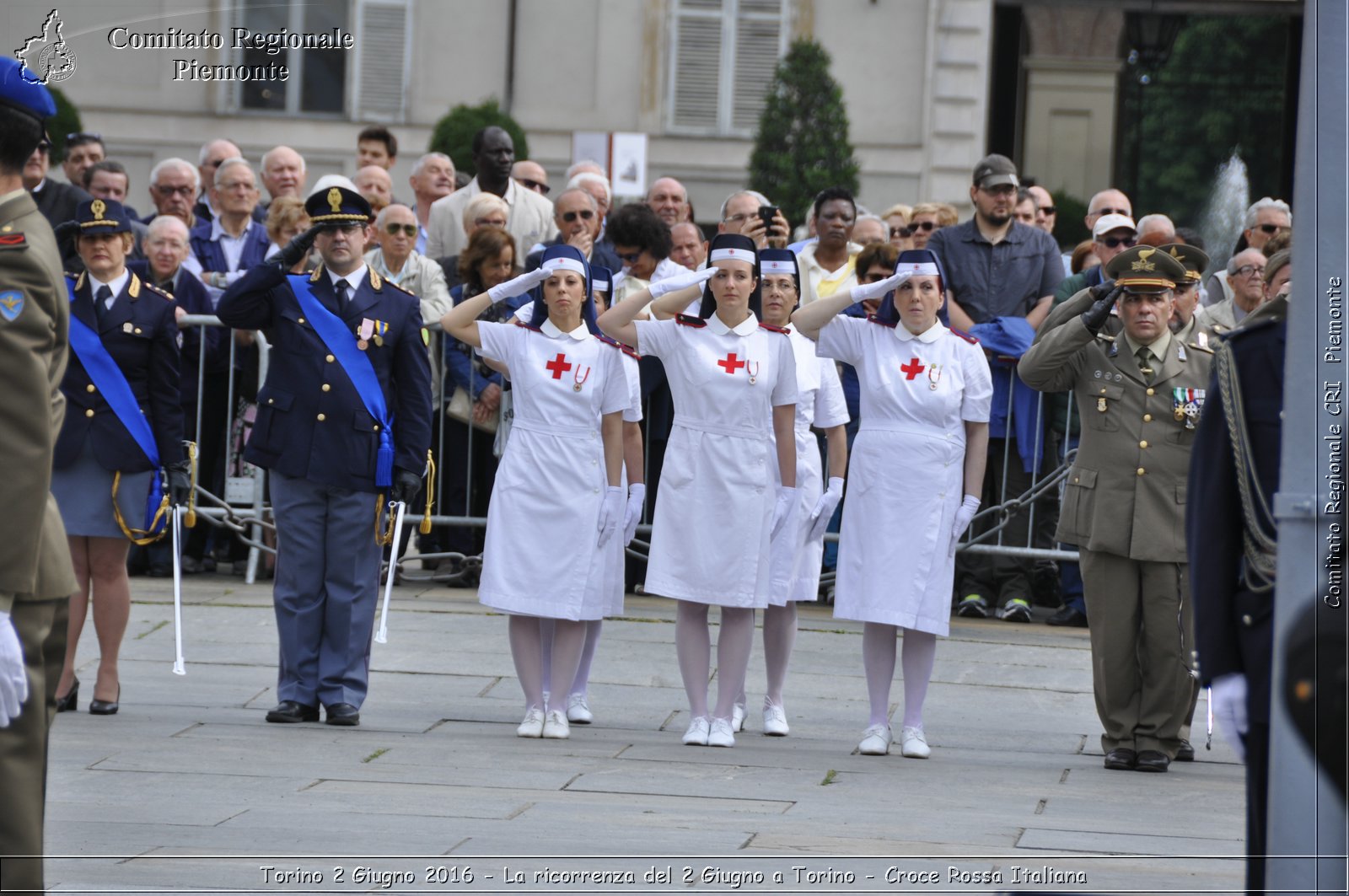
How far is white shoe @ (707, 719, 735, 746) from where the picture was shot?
8164mm

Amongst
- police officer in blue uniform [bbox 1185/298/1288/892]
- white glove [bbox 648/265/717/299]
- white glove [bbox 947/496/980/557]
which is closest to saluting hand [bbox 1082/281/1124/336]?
white glove [bbox 947/496/980/557]

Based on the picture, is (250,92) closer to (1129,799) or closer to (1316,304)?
(1129,799)

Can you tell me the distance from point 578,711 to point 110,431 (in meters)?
→ 2.26

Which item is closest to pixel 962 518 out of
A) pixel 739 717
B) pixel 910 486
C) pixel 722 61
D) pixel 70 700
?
pixel 910 486

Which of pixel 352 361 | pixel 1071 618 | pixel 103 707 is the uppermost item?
pixel 352 361

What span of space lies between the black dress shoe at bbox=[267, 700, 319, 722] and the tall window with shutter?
49.7 ft

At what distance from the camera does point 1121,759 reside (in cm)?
810

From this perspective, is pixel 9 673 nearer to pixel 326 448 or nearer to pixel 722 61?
pixel 326 448

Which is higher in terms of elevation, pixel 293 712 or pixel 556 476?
pixel 556 476

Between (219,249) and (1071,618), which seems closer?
(1071,618)

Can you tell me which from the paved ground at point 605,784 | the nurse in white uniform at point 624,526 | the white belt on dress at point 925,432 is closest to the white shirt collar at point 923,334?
the white belt on dress at point 925,432

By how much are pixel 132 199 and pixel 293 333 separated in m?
13.4

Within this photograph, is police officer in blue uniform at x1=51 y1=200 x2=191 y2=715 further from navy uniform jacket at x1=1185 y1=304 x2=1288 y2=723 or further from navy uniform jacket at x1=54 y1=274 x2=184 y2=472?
navy uniform jacket at x1=1185 y1=304 x2=1288 y2=723

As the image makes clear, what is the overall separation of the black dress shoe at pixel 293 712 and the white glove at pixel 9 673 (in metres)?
4.20
